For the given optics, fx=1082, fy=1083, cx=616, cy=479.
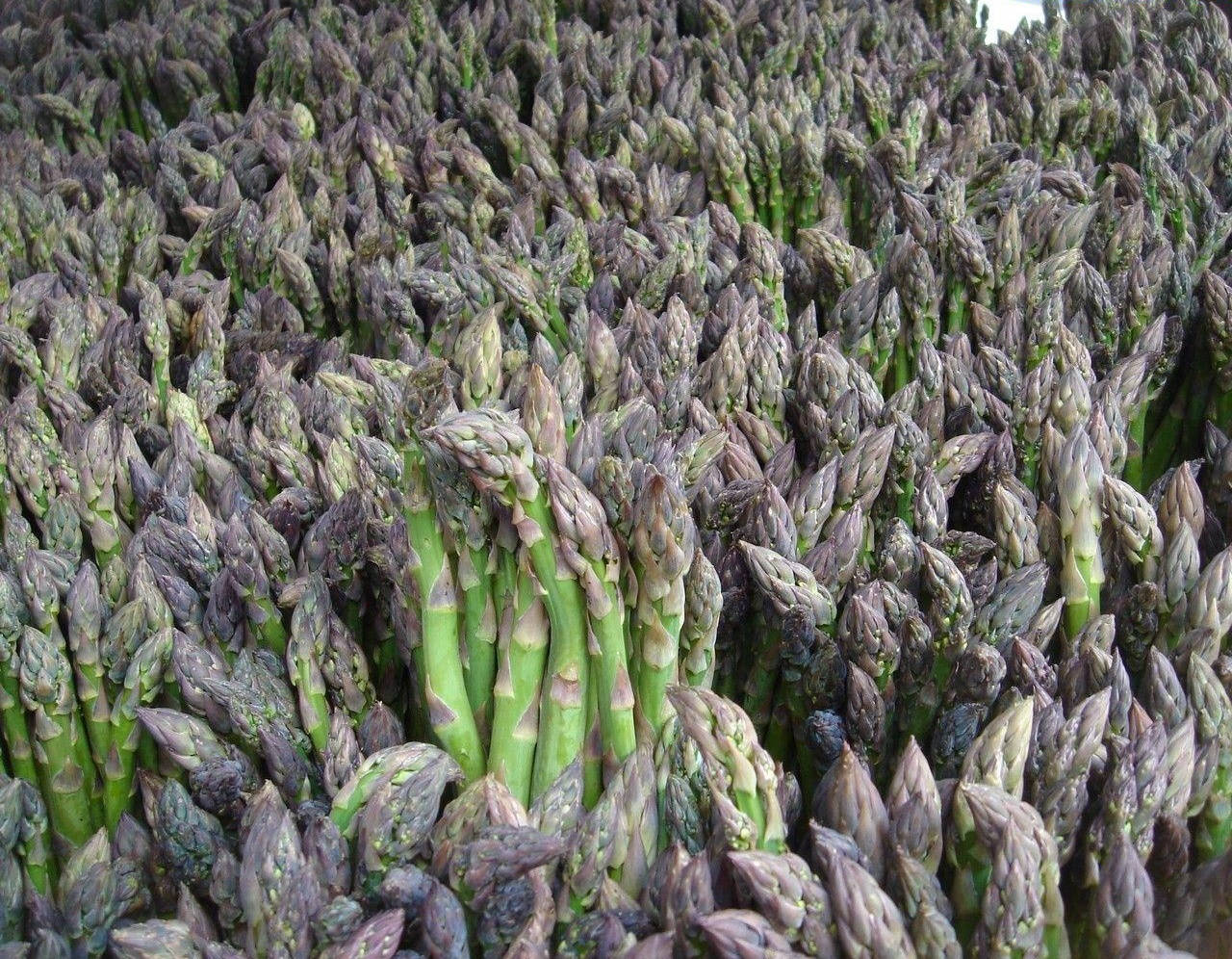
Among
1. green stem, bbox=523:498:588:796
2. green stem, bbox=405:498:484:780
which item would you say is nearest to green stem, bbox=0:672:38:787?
green stem, bbox=405:498:484:780

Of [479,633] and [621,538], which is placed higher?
[621,538]

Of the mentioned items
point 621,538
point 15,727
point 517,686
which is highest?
point 621,538

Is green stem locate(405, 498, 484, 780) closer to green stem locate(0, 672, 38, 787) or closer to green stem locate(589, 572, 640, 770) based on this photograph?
green stem locate(589, 572, 640, 770)

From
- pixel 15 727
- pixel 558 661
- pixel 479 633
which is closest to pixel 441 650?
pixel 479 633

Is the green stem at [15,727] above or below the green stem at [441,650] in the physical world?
below

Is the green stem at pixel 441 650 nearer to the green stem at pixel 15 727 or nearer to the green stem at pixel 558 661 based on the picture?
the green stem at pixel 558 661

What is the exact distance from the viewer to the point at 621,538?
1.47 m

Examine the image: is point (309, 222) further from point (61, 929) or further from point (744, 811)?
point (744, 811)

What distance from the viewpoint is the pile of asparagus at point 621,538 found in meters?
1.33

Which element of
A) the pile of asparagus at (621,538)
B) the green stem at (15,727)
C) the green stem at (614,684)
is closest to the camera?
the pile of asparagus at (621,538)

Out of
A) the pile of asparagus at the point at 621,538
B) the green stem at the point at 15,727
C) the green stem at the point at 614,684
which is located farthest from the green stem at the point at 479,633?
the green stem at the point at 15,727

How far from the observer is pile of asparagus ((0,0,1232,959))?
4.36 feet

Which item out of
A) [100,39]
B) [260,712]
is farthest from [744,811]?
[100,39]

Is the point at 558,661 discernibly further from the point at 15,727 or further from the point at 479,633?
the point at 15,727
